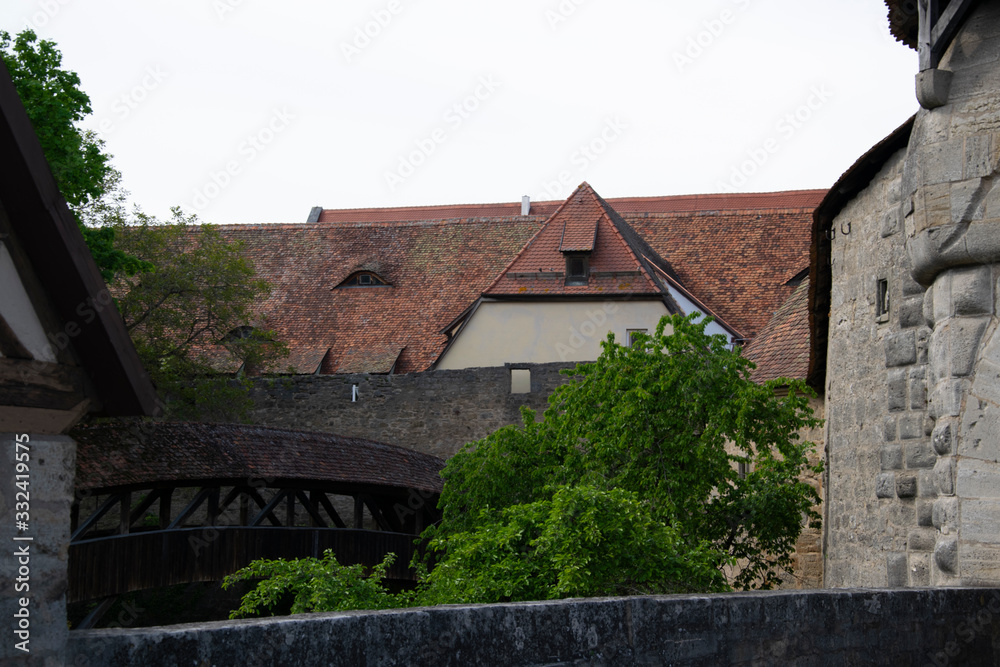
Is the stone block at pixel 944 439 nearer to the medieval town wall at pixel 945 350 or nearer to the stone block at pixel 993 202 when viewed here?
the medieval town wall at pixel 945 350

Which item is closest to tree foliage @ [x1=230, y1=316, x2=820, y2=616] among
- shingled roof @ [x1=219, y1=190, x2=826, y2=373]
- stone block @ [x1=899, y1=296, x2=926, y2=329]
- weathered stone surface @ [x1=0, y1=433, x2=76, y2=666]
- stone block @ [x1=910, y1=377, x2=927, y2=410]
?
stone block @ [x1=910, y1=377, x2=927, y2=410]

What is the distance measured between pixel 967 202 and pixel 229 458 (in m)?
10.3

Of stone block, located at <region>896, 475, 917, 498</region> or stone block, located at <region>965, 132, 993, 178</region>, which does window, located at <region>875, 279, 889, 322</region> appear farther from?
stone block, located at <region>965, 132, 993, 178</region>

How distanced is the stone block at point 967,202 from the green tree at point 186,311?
15102mm

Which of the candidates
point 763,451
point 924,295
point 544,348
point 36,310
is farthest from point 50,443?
point 544,348

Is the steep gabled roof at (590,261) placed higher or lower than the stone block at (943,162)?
higher

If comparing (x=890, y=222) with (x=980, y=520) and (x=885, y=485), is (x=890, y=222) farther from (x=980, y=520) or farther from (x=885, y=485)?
(x=980, y=520)

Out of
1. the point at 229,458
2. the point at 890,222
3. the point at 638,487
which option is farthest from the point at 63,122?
the point at 890,222

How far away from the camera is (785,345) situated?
13047 millimetres

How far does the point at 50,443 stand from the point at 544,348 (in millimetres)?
18935

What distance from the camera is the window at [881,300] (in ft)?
23.0

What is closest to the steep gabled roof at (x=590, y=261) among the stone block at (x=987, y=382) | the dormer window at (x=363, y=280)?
the dormer window at (x=363, y=280)

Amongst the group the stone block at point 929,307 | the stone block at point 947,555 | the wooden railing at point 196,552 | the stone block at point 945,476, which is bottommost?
the wooden railing at point 196,552

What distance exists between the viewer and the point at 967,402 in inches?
214
